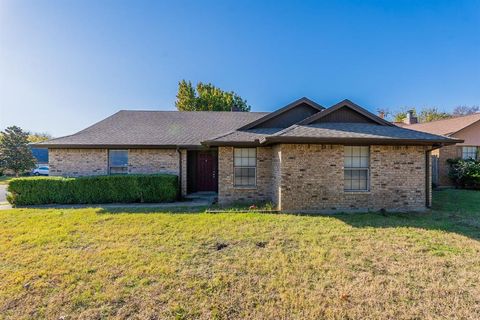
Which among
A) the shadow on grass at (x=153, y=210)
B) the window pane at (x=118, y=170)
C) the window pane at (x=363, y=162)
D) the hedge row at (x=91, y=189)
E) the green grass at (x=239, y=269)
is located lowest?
the green grass at (x=239, y=269)

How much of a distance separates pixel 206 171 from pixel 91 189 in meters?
5.06

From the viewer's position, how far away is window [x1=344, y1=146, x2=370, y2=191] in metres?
8.27

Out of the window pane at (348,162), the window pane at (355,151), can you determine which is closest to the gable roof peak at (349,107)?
the window pane at (355,151)

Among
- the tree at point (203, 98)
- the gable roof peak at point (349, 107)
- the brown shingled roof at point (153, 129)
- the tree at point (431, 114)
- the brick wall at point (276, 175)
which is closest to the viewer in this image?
the brick wall at point (276, 175)

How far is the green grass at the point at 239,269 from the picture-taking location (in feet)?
10.1

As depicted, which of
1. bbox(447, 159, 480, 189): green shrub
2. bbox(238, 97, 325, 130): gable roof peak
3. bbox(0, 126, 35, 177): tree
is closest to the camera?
bbox(238, 97, 325, 130): gable roof peak

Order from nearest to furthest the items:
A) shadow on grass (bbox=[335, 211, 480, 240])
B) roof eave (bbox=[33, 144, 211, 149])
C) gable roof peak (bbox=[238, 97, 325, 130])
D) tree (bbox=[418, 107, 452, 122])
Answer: shadow on grass (bbox=[335, 211, 480, 240]) → gable roof peak (bbox=[238, 97, 325, 130]) → roof eave (bbox=[33, 144, 211, 149]) → tree (bbox=[418, 107, 452, 122])

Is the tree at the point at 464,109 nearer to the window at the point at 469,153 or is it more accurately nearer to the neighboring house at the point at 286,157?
the window at the point at 469,153

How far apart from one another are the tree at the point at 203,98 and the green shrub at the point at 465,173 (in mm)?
19826

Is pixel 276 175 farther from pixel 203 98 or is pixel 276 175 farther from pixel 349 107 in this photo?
pixel 203 98

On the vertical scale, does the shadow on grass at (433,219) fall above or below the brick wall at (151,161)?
below

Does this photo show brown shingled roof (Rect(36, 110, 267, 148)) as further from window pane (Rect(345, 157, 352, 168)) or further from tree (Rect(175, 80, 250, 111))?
tree (Rect(175, 80, 250, 111))

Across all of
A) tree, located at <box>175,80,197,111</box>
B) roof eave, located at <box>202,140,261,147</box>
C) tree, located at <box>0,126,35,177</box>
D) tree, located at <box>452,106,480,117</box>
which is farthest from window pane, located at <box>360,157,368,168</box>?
tree, located at <box>452,106,480,117</box>

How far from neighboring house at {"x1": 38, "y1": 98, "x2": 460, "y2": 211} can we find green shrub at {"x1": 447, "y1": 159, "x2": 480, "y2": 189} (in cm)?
807
